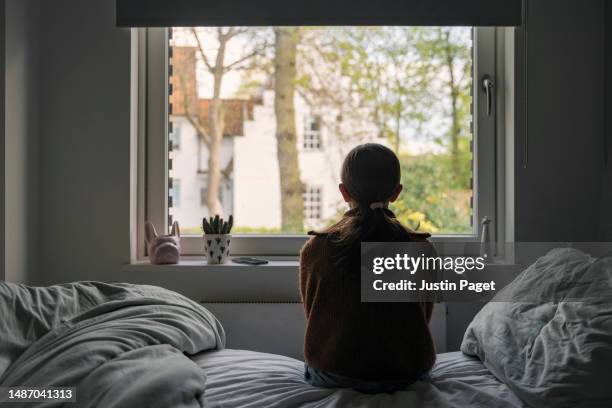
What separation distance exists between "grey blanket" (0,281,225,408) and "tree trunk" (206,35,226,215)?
0.70 m

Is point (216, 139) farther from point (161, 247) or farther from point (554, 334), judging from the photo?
point (554, 334)

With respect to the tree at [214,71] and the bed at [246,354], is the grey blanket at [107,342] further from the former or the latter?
the tree at [214,71]

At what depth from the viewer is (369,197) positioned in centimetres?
143

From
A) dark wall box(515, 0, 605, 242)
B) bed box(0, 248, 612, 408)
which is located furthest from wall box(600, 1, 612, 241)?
bed box(0, 248, 612, 408)

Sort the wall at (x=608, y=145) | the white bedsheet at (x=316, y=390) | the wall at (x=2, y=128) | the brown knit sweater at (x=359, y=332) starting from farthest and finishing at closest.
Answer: the wall at (x=608, y=145) < the wall at (x=2, y=128) < the brown knit sweater at (x=359, y=332) < the white bedsheet at (x=316, y=390)

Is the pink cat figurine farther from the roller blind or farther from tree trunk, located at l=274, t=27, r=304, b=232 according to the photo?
the roller blind

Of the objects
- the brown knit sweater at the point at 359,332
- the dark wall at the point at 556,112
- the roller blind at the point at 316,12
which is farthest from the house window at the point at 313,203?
the brown knit sweater at the point at 359,332

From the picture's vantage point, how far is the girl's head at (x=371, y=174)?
4.66 ft

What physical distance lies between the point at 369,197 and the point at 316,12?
96 centimetres

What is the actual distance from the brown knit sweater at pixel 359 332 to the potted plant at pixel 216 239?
752 mm

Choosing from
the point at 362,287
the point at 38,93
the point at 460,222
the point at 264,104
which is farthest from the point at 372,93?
the point at 38,93

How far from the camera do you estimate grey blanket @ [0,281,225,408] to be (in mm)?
1132

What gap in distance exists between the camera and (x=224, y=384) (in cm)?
134

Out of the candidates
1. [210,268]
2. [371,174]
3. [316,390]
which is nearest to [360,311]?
[316,390]
